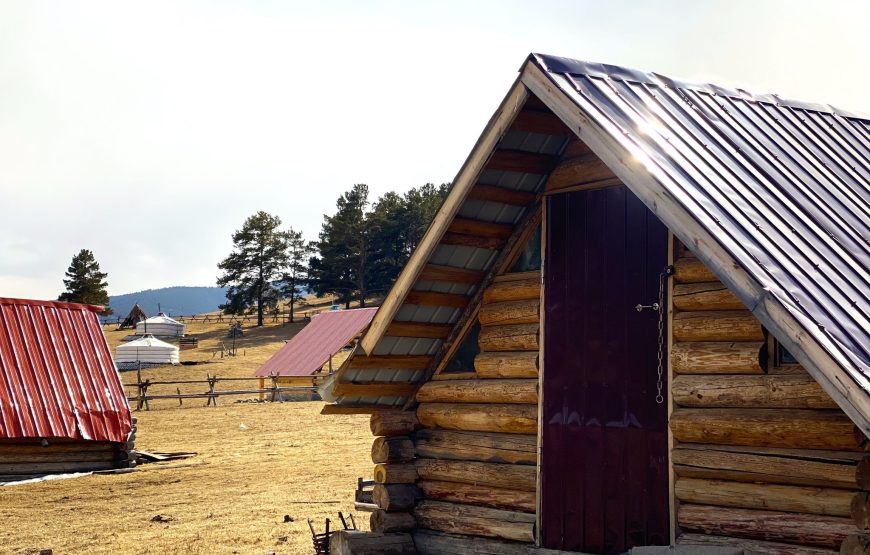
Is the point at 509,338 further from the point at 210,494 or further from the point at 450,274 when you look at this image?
the point at 210,494

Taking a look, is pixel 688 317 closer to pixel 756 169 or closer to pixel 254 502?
pixel 756 169

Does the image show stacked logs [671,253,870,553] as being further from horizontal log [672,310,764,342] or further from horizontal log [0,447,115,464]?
horizontal log [0,447,115,464]

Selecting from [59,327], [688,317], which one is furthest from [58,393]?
[688,317]

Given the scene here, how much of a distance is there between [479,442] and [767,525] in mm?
3784

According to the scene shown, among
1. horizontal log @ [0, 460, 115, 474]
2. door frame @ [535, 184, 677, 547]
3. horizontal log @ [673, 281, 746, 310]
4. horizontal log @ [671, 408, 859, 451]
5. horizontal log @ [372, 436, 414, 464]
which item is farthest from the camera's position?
horizontal log @ [0, 460, 115, 474]

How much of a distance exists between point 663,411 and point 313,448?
1858 cm

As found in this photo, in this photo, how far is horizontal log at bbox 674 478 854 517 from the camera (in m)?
9.10

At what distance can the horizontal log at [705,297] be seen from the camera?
393 inches

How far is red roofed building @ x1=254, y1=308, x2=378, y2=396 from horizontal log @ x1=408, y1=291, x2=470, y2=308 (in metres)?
36.2

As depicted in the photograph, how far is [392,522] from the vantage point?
13.0 metres

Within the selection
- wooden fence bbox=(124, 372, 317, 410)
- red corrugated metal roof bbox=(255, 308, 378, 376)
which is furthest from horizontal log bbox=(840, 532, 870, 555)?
red corrugated metal roof bbox=(255, 308, 378, 376)

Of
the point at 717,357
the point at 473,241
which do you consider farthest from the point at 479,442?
the point at 717,357

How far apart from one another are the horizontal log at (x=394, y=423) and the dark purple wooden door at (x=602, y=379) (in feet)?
7.58

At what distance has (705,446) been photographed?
33.0 feet
